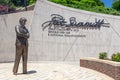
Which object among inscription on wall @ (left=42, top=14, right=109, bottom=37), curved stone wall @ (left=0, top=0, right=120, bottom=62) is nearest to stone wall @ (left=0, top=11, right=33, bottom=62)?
curved stone wall @ (left=0, top=0, right=120, bottom=62)

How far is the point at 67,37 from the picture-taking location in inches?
774

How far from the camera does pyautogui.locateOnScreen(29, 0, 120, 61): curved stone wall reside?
19.1 m

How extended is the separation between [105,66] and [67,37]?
7587mm

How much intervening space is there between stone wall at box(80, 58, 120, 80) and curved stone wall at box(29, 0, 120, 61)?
13.8 ft

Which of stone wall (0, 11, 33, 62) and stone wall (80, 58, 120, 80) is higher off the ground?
A: stone wall (0, 11, 33, 62)

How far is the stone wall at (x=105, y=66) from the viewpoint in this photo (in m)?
11.2

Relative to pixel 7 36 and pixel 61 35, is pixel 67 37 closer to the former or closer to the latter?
pixel 61 35

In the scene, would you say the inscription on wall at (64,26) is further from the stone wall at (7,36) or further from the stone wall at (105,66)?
the stone wall at (105,66)

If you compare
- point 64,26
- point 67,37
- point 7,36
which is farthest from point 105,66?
point 7,36

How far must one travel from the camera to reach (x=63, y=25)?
64.7 ft

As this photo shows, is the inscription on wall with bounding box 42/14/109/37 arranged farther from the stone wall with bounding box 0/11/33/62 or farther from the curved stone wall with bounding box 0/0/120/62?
the stone wall with bounding box 0/11/33/62

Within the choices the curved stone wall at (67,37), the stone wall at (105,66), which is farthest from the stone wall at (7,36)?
the stone wall at (105,66)

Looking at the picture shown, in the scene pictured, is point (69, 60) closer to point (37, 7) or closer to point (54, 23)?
point (54, 23)

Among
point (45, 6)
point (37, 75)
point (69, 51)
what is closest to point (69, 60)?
point (69, 51)
